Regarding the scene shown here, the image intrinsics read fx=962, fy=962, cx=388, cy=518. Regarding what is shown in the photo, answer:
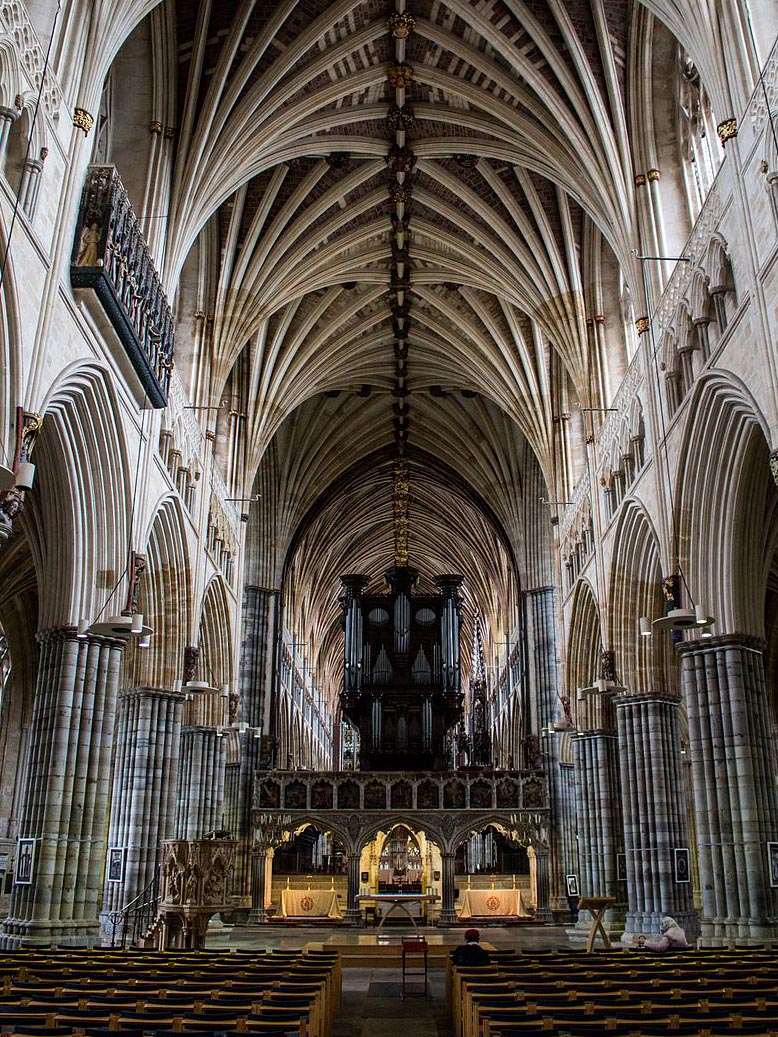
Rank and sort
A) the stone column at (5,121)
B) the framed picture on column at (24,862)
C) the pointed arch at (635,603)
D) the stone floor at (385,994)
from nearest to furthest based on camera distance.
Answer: the stone floor at (385,994)
the stone column at (5,121)
the framed picture on column at (24,862)
the pointed arch at (635,603)

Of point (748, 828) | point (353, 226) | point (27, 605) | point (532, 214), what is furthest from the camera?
point (27, 605)

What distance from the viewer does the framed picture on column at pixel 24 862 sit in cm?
1449

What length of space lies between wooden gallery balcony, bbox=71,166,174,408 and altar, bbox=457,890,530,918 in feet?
70.6

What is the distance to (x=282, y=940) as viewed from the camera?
23.8m

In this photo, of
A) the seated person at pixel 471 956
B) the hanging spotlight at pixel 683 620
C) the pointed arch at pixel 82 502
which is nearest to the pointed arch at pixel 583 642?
the hanging spotlight at pixel 683 620

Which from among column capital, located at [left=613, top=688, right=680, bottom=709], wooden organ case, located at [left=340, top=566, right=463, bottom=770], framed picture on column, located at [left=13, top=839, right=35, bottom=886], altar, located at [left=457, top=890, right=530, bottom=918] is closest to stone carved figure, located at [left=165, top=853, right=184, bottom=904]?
framed picture on column, located at [left=13, top=839, right=35, bottom=886]

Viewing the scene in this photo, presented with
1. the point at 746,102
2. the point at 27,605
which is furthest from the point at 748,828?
the point at 27,605

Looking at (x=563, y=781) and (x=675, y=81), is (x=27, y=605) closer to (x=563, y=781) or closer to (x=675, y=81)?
(x=563, y=781)

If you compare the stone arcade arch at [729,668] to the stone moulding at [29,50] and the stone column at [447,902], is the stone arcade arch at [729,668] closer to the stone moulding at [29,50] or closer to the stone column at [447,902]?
the stone moulding at [29,50]

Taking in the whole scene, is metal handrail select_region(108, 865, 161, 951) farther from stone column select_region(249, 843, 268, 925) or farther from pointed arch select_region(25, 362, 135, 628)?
stone column select_region(249, 843, 268, 925)

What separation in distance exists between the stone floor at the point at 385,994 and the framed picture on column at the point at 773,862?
5.31 meters

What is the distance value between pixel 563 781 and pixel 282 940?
11.4 metres

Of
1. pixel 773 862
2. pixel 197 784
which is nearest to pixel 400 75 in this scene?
pixel 773 862

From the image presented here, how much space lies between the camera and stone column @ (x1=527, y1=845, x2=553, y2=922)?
30.5 metres
